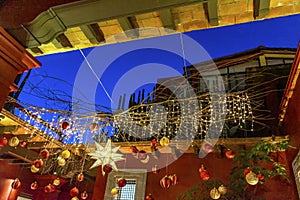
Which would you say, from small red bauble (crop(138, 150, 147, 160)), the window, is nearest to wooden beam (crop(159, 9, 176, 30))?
small red bauble (crop(138, 150, 147, 160))

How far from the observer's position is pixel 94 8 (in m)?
1.45

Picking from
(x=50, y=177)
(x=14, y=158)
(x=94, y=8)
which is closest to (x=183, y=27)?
(x=94, y=8)

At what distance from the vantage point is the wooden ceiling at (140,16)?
4.65ft

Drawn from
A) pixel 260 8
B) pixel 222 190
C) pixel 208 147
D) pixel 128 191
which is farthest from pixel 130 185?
pixel 260 8

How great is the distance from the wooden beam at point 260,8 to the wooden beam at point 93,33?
3.49ft

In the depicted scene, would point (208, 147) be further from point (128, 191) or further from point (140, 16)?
point (140, 16)

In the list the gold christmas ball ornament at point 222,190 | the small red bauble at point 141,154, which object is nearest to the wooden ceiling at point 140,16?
the gold christmas ball ornament at point 222,190

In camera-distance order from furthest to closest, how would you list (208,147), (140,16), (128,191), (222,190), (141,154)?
(128,191) → (141,154) → (208,147) → (222,190) → (140,16)

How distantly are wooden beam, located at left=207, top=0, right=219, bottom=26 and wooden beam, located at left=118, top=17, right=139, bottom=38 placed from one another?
0.52 m

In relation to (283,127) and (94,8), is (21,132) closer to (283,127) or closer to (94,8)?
(94,8)

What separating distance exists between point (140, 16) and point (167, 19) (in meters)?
0.19

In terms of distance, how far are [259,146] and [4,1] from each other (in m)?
3.73

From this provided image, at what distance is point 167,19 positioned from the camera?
151cm

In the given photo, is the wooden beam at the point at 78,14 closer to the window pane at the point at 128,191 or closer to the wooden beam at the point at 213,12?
the wooden beam at the point at 213,12
